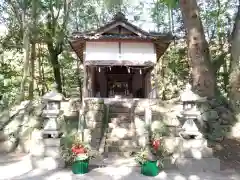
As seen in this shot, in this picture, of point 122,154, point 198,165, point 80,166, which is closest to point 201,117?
point 198,165

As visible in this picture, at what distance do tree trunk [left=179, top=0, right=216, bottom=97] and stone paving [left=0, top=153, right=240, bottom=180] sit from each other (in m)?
4.17

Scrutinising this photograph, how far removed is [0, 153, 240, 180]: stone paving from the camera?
567 centimetres

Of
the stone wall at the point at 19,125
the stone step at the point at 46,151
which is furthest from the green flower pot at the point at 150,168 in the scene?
the stone wall at the point at 19,125

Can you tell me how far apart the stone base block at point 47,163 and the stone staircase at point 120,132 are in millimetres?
1536

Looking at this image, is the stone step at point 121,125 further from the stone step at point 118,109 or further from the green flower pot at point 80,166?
the green flower pot at point 80,166

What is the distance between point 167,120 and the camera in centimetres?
941

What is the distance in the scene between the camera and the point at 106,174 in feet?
19.2

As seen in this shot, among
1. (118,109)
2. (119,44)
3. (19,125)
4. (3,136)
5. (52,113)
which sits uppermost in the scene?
(119,44)

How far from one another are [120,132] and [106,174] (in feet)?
8.84

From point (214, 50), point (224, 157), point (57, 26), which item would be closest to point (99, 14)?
point (57, 26)

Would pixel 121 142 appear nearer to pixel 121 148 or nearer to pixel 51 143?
pixel 121 148

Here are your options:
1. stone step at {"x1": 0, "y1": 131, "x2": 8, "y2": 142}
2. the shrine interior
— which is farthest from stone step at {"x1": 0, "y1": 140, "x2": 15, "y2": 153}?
the shrine interior

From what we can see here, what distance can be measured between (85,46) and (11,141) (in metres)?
4.55

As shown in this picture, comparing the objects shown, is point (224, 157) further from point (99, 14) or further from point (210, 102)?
point (99, 14)
